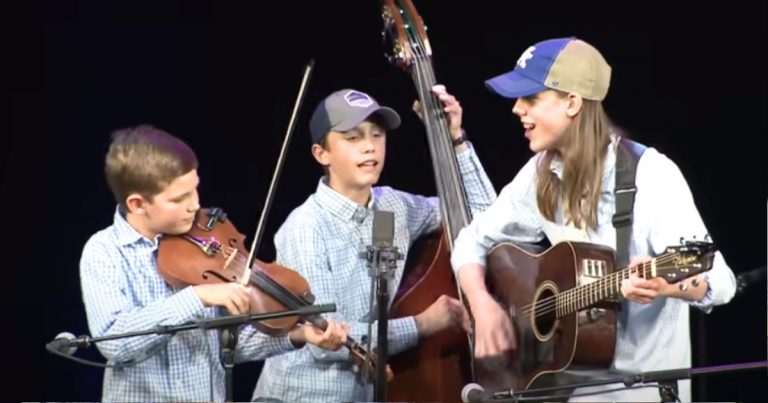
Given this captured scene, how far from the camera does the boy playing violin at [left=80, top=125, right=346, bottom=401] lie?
151 inches

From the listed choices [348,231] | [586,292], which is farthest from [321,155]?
[586,292]

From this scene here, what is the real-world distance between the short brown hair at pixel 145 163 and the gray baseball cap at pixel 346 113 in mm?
499

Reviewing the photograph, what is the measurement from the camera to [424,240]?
440 centimetres

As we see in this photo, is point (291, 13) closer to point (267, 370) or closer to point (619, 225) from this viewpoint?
point (267, 370)

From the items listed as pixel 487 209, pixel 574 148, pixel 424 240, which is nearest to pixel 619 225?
pixel 574 148

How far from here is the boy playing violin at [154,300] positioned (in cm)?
384

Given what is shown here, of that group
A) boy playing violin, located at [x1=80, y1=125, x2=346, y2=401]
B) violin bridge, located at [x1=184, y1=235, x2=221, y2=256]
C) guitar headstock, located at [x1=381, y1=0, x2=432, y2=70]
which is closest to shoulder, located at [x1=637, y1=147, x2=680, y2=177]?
guitar headstock, located at [x1=381, y1=0, x2=432, y2=70]

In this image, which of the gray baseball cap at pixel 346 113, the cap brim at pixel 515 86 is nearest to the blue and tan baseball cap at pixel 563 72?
the cap brim at pixel 515 86

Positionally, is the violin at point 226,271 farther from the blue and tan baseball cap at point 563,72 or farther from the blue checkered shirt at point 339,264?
the blue and tan baseball cap at point 563,72

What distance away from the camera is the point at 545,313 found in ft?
12.8

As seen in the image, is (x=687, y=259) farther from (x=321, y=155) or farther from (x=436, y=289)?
(x=321, y=155)

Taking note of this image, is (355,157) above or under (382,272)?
above

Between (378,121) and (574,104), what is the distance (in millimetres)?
757

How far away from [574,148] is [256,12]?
1.55 m
